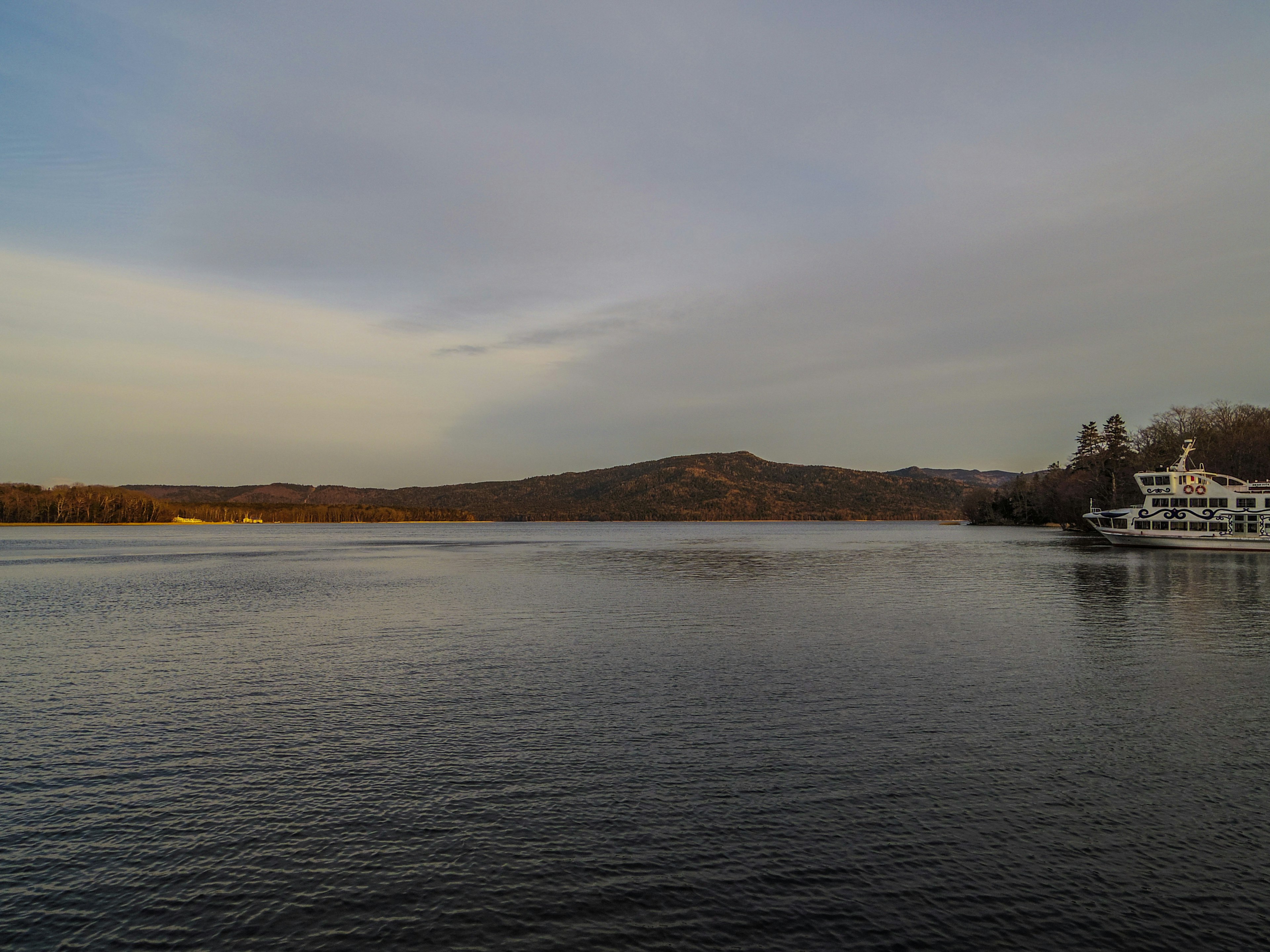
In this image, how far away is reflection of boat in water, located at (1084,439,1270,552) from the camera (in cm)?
8888

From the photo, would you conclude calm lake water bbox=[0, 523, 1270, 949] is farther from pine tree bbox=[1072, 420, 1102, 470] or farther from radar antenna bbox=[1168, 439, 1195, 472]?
pine tree bbox=[1072, 420, 1102, 470]

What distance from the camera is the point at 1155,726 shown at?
1850cm

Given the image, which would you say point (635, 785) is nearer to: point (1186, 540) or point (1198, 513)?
point (1198, 513)

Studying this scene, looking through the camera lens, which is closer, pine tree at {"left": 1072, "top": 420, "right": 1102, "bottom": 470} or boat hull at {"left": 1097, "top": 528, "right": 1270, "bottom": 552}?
boat hull at {"left": 1097, "top": 528, "right": 1270, "bottom": 552}

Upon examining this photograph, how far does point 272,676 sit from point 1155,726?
24669mm

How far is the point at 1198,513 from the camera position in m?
92.1

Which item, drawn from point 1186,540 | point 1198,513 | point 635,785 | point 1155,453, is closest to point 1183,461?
point 1198,513

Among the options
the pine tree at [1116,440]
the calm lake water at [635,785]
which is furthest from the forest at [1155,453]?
the calm lake water at [635,785]

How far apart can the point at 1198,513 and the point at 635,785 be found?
338 feet

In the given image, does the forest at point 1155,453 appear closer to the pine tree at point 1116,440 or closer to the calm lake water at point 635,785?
the pine tree at point 1116,440

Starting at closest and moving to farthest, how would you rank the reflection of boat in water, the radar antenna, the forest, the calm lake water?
the calm lake water, the reflection of boat in water, the radar antenna, the forest

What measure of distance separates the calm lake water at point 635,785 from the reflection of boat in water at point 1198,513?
7111cm

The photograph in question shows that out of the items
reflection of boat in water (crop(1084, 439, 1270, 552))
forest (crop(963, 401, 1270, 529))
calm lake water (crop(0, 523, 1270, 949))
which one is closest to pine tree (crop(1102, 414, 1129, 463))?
forest (crop(963, 401, 1270, 529))

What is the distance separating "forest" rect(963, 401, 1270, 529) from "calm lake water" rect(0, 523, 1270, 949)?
346ft
